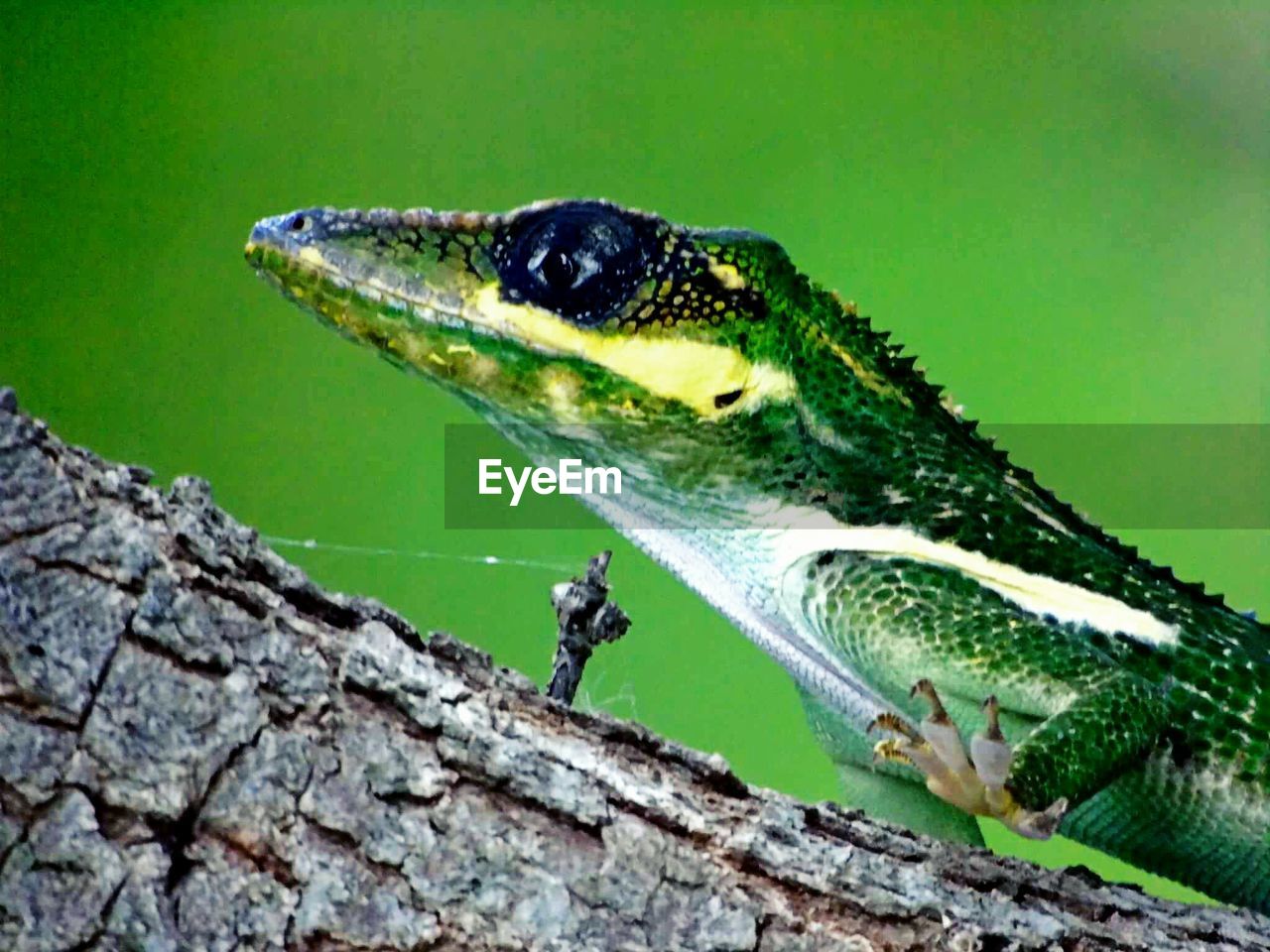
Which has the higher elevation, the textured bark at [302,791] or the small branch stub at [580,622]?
the small branch stub at [580,622]

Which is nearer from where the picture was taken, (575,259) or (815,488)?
(575,259)

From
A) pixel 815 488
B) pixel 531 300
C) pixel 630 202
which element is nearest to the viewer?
pixel 531 300

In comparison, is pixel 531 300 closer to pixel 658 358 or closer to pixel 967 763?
pixel 658 358

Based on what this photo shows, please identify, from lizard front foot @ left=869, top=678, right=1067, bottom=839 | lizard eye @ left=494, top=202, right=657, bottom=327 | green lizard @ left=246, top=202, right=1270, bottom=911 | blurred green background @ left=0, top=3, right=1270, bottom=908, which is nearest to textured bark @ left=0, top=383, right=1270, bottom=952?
lizard front foot @ left=869, top=678, right=1067, bottom=839

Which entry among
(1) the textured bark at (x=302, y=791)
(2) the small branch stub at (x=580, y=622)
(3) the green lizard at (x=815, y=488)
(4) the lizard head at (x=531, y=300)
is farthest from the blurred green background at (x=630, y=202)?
(1) the textured bark at (x=302, y=791)

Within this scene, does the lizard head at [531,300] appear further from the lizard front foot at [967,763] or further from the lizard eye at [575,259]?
the lizard front foot at [967,763]

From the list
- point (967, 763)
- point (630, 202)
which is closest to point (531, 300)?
point (967, 763)
